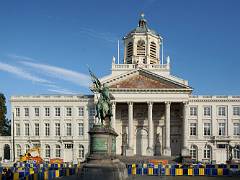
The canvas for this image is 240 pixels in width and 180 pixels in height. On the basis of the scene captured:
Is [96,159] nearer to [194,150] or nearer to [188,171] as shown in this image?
[188,171]

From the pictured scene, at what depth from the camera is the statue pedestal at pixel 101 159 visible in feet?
93.4

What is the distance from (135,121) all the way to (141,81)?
924 centimetres

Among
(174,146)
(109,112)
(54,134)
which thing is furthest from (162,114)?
(109,112)

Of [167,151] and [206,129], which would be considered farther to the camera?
[206,129]

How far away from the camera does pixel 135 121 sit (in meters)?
79.0

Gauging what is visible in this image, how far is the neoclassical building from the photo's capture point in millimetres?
74000

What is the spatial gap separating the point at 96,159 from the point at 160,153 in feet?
157

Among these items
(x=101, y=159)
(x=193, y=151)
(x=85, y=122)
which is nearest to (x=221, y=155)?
(x=193, y=151)

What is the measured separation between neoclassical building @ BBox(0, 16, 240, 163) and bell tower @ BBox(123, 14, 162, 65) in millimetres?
1843

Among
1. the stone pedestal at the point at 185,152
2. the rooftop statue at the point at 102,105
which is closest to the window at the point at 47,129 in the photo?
the stone pedestal at the point at 185,152

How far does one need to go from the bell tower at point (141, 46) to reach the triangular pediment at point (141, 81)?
8.33 meters

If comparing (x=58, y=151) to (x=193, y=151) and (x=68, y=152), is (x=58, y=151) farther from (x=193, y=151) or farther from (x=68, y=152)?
(x=193, y=151)

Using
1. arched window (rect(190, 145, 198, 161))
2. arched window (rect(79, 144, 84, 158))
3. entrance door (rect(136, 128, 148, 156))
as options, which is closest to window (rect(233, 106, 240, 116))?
arched window (rect(190, 145, 198, 161))

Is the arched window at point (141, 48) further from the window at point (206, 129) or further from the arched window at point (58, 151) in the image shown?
the arched window at point (58, 151)
